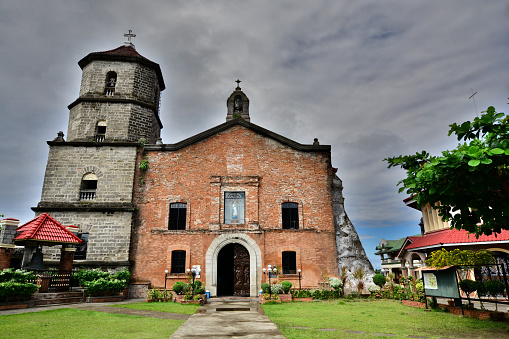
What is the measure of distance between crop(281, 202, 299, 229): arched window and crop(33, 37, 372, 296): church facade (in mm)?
62

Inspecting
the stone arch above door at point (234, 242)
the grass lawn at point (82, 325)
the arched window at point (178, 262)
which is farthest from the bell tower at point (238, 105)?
the grass lawn at point (82, 325)

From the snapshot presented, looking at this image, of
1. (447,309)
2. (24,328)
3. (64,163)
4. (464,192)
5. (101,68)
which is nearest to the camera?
(464,192)

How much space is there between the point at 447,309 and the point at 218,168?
542 inches

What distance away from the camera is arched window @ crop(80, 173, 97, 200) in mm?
19405

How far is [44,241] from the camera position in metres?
14.8

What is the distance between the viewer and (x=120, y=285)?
16.1 metres

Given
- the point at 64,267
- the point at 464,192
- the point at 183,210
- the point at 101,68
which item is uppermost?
the point at 101,68

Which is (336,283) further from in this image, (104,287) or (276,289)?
(104,287)

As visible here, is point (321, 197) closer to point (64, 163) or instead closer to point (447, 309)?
point (447, 309)

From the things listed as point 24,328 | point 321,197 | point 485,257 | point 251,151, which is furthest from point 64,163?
point 485,257

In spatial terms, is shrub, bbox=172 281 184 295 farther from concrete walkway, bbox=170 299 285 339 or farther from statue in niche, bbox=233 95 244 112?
statue in niche, bbox=233 95 244 112

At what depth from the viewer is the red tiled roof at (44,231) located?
1454 centimetres

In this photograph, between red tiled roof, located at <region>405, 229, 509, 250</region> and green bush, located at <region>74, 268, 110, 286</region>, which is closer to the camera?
red tiled roof, located at <region>405, 229, 509, 250</region>

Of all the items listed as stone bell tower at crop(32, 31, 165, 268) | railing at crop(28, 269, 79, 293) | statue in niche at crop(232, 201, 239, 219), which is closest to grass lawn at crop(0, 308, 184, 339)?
railing at crop(28, 269, 79, 293)
